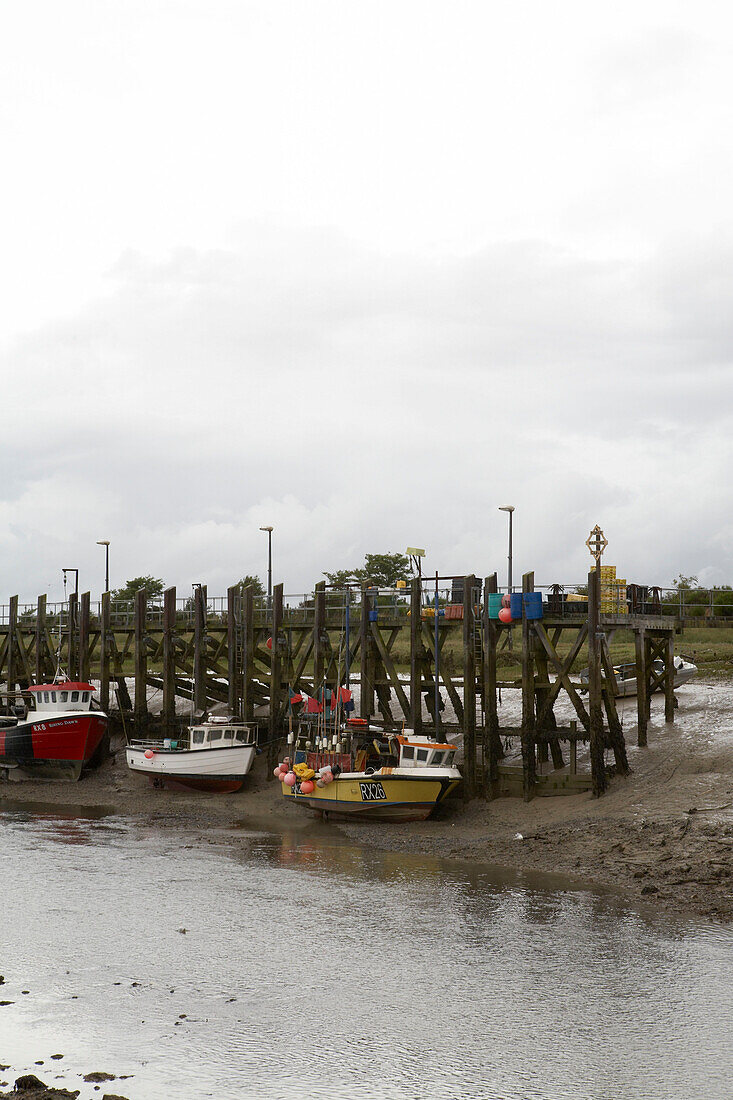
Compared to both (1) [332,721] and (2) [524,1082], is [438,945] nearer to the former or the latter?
(2) [524,1082]

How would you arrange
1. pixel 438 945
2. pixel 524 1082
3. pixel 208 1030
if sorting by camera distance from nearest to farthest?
pixel 524 1082
pixel 208 1030
pixel 438 945

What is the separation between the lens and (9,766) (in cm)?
4406

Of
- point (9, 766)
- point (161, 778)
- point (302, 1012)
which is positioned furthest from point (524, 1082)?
point (9, 766)

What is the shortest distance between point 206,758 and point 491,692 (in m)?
11.0

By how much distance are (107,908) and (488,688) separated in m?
14.0

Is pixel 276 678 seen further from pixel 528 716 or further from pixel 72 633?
pixel 72 633

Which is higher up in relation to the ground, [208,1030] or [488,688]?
[488,688]

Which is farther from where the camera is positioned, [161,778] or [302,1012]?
[161,778]

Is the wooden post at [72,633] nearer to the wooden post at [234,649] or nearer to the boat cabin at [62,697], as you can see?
the boat cabin at [62,697]

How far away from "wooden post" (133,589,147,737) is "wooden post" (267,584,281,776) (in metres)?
7.27

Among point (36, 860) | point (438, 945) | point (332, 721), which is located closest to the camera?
point (438, 945)

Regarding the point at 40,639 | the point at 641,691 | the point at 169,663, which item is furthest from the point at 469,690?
the point at 40,639

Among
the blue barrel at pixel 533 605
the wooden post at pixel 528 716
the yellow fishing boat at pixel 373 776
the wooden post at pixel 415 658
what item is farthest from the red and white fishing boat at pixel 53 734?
the blue barrel at pixel 533 605

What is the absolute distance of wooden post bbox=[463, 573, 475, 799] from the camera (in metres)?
31.7
